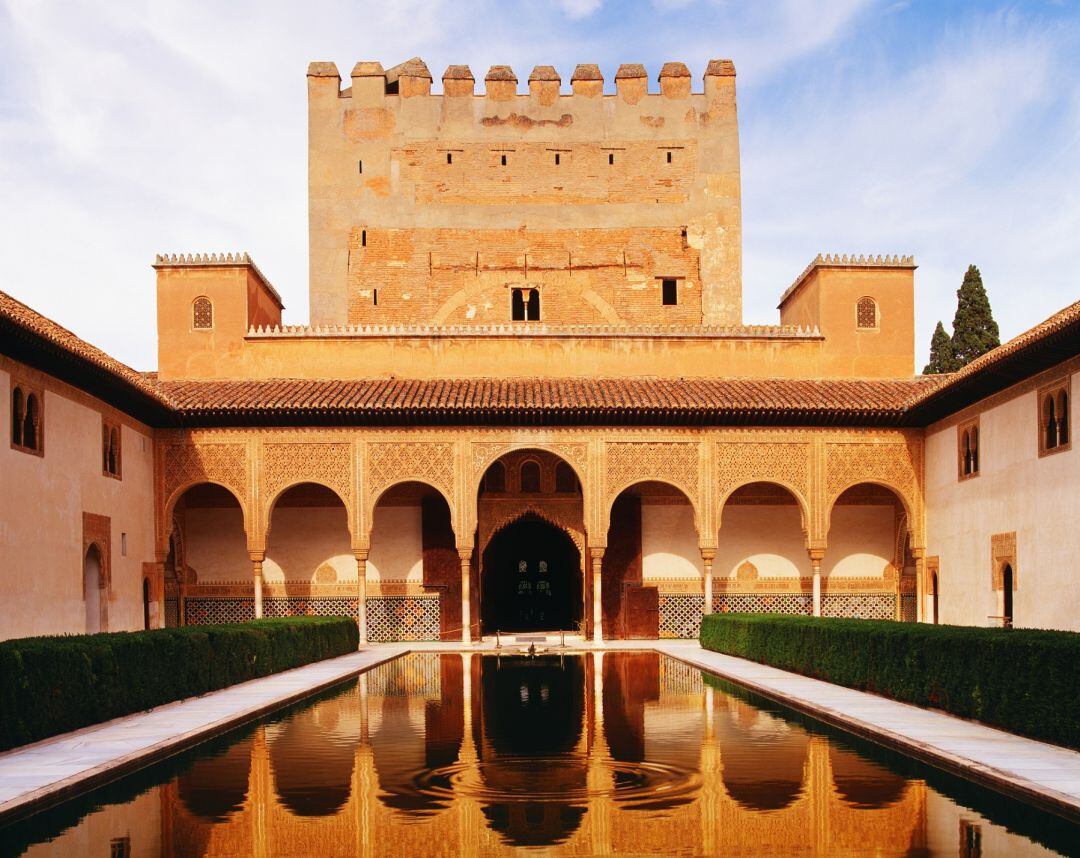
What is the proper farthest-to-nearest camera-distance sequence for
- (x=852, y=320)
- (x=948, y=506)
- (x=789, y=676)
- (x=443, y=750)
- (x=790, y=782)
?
(x=852, y=320)
(x=948, y=506)
(x=789, y=676)
(x=443, y=750)
(x=790, y=782)

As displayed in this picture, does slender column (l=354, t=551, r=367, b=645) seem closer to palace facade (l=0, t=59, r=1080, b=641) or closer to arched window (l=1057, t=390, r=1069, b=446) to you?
palace facade (l=0, t=59, r=1080, b=641)

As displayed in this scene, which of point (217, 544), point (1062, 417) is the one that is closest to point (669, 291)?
point (217, 544)

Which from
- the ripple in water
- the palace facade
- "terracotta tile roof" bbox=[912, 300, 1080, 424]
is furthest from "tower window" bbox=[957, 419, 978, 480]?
the ripple in water

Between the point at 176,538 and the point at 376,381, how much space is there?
14.7 ft

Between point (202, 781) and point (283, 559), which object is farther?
point (283, 559)

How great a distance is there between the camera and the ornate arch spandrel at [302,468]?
2055cm

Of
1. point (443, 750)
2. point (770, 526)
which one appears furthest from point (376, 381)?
point (443, 750)

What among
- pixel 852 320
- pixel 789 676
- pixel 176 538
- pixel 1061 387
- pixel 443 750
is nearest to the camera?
pixel 443 750

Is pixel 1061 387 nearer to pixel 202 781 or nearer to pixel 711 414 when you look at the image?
pixel 711 414

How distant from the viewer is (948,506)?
1991cm

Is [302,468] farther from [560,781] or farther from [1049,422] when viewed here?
[560,781]

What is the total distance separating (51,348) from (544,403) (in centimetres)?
811

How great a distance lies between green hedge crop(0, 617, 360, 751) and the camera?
8.64 meters

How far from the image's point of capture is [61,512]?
52.3 ft
